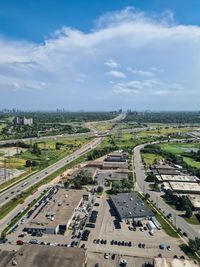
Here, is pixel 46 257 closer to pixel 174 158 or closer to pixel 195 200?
pixel 195 200

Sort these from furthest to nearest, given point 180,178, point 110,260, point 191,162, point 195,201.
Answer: point 191,162
point 180,178
point 195,201
point 110,260

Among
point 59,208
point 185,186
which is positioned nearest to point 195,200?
point 185,186

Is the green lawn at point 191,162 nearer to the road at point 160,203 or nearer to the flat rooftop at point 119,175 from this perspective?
the road at point 160,203

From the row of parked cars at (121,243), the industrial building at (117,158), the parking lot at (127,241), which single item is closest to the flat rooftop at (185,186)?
the parking lot at (127,241)

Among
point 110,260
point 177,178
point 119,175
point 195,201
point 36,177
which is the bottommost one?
point 110,260

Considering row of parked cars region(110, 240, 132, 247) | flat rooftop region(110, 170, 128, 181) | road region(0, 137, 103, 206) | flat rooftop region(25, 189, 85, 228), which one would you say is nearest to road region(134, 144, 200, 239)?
flat rooftop region(110, 170, 128, 181)
